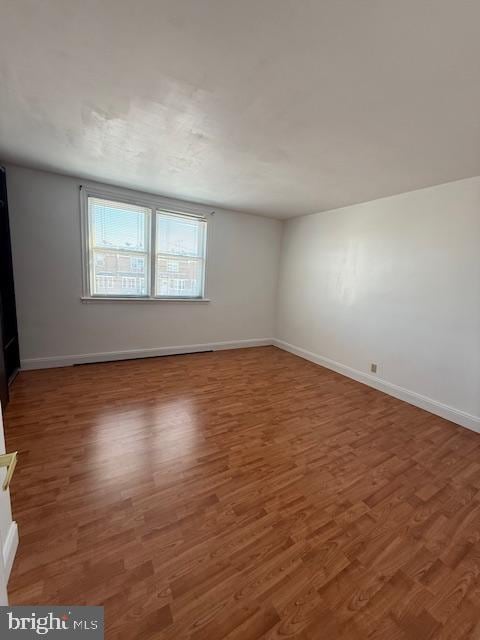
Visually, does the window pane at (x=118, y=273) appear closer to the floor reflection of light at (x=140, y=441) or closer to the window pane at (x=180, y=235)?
the window pane at (x=180, y=235)

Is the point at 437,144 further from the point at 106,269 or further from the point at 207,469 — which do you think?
the point at 106,269

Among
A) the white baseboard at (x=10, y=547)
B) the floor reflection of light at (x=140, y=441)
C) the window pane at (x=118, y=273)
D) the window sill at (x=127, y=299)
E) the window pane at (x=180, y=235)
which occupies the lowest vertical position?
the floor reflection of light at (x=140, y=441)

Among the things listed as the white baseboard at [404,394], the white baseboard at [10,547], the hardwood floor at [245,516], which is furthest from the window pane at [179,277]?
the white baseboard at [10,547]

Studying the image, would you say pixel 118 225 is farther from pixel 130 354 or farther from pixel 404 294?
pixel 404 294

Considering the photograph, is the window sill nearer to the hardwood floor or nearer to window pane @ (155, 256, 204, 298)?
window pane @ (155, 256, 204, 298)

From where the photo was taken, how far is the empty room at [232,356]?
44.0 inches

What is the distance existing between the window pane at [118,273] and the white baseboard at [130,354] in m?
0.89

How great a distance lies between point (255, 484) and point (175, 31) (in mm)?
2502

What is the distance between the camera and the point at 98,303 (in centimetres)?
366

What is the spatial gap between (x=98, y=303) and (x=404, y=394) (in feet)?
13.6

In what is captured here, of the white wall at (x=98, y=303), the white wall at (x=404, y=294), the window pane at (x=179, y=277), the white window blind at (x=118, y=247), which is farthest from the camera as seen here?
the window pane at (x=179, y=277)

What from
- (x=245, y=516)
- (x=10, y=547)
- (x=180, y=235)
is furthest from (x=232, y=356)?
(x=10, y=547)

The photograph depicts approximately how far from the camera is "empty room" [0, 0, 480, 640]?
1118mm

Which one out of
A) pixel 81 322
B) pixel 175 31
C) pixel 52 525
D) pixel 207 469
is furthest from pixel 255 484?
pixel 81 322
